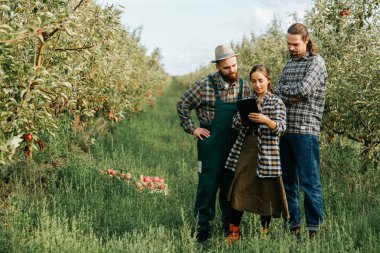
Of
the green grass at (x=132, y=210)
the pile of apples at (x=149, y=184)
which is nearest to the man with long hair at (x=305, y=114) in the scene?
the green grass at (x=132, y=210)

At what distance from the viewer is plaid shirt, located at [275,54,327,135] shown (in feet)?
16.2

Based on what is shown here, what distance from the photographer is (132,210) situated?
19.9 feet

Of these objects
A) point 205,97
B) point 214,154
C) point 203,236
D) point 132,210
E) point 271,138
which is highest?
point 205,97

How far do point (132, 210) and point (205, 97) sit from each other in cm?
191

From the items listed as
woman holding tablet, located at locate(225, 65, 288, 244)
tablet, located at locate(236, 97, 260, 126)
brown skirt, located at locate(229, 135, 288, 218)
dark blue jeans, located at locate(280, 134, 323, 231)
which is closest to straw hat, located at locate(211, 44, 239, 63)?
woman holding tablet, located at locate(225, 65, 288, 244)

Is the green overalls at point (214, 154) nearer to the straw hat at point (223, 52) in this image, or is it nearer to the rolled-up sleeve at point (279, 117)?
the straw hat at point (223, 52)

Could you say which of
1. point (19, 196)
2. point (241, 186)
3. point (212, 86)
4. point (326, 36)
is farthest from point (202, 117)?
point (326, 36)

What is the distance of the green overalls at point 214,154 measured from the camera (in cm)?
509

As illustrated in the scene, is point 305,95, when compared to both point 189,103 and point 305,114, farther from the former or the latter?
point 189,103

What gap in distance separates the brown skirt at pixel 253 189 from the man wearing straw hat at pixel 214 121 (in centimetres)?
30

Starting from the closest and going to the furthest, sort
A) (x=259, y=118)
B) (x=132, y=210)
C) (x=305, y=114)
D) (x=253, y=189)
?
(x=259, y=118), (x=253, y=189), (x=305, y=114), (x=132, y=210)

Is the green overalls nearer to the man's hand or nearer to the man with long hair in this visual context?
the man's hand

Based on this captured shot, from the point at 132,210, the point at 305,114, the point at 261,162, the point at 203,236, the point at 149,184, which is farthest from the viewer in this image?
the point at 149,184

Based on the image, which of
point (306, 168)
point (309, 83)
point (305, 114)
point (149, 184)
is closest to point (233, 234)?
point (306, 168)
